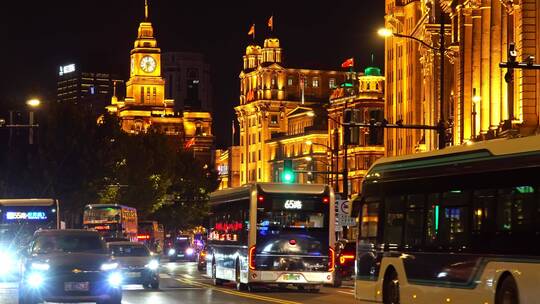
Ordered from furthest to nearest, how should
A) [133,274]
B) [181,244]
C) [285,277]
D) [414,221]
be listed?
1. [181,244]
2. [133,274]
3. [285,277]
4. [414,221]

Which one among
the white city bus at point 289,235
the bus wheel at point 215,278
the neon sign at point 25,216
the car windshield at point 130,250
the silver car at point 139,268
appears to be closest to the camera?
the white city bus at point 289,235

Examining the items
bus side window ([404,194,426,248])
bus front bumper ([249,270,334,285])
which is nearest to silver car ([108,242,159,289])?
bus front bumper ([249,270,334,285])

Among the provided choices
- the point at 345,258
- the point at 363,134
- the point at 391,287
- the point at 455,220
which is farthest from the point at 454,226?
the point at 363,134

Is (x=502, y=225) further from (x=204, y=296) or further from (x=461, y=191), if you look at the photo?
(x=204, y=296)

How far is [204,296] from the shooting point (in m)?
33.2

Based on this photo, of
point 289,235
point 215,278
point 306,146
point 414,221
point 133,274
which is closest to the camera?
point 414,221

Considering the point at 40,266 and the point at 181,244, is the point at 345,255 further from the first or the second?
the point at 181,244

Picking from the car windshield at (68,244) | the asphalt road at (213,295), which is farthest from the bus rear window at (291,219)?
the car windshield at (68,244)

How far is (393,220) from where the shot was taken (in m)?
25.7

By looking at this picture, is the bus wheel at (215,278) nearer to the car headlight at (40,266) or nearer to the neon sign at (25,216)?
the neon sign at (25,216)

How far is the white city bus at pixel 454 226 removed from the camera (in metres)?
20.1

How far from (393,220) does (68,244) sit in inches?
272

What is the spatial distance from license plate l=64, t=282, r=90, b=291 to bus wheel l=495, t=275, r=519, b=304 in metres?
8.91

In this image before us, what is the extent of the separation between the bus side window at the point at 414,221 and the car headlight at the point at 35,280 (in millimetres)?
7432
